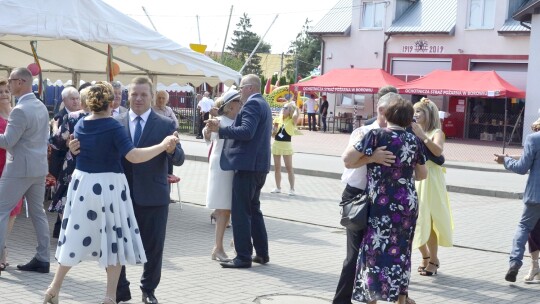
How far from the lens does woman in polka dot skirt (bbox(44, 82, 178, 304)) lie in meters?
6.04

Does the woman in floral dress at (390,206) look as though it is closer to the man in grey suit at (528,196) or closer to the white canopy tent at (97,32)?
the man in grey suit at (528,196)

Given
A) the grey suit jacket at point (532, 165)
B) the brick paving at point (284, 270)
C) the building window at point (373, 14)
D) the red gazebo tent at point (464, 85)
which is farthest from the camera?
the building window at point (373, 14)

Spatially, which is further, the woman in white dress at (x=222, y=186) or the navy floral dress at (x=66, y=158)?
the navy floral dress at (x=66, y=158)

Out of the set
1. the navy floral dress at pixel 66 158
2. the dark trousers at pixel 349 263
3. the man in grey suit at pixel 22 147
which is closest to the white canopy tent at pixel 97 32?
the navy floral dress at pixel 66 158

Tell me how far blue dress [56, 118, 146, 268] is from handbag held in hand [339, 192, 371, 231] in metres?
1.62

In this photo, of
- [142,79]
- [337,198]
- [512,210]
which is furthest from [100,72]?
[142,79]

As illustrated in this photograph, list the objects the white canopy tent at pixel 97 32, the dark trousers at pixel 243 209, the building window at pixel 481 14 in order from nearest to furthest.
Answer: the dark trousers at pixel 243 209, the white canopy tent at pixel 97 32, the building window at pixel 481 14

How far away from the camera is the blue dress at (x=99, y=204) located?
19.8ft

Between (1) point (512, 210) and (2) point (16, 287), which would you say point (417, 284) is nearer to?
(2) point (16, 287)

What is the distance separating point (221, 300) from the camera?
698 cm

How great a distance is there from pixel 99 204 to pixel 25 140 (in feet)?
5.76

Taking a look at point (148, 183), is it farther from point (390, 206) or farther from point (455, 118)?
point (455, 118)

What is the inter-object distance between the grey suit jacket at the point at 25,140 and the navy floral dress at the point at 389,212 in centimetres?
305

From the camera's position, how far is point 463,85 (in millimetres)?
35688
